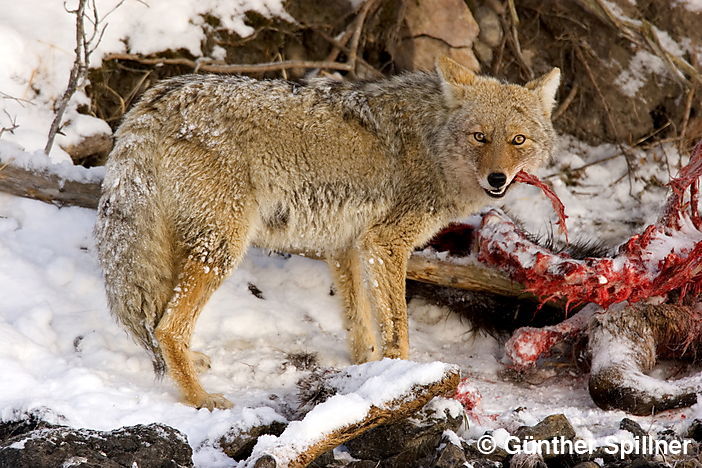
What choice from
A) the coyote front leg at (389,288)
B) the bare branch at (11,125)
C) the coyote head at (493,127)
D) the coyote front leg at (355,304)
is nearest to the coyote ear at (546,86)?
the coyote head at (493,127)

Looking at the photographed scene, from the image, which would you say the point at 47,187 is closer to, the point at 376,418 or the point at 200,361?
the point at 200,361

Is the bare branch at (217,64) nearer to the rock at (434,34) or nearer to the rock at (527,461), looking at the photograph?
the rock at (434,34)

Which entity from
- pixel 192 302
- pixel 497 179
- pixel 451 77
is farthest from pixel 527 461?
pixel 451 77

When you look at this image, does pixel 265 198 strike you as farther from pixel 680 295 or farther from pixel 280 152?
pixel 680 295

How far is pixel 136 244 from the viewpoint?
4.51m

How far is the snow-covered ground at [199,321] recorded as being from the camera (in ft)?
13.5

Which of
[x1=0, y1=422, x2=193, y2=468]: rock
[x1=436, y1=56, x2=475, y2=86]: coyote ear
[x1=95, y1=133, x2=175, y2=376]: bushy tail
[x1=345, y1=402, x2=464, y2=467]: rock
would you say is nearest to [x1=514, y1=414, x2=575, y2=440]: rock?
[x1=345, y1=402, x2=464, y2=467]: rock

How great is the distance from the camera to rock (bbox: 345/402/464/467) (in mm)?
3934

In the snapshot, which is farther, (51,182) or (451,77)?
(51,182)

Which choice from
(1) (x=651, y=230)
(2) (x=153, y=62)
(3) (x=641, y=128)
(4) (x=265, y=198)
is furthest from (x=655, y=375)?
(2) (x=153, y=62)

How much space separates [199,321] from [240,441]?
61.1 inches

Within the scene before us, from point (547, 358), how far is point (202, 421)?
2.61 metres

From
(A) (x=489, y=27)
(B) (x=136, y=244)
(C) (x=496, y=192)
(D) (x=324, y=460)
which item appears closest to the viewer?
(D) (x=324, y=460)

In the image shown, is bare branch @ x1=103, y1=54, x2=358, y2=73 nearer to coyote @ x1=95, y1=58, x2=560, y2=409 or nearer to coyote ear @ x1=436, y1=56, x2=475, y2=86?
coyote @ x1=95, y1=58, x2=560, y2=409
